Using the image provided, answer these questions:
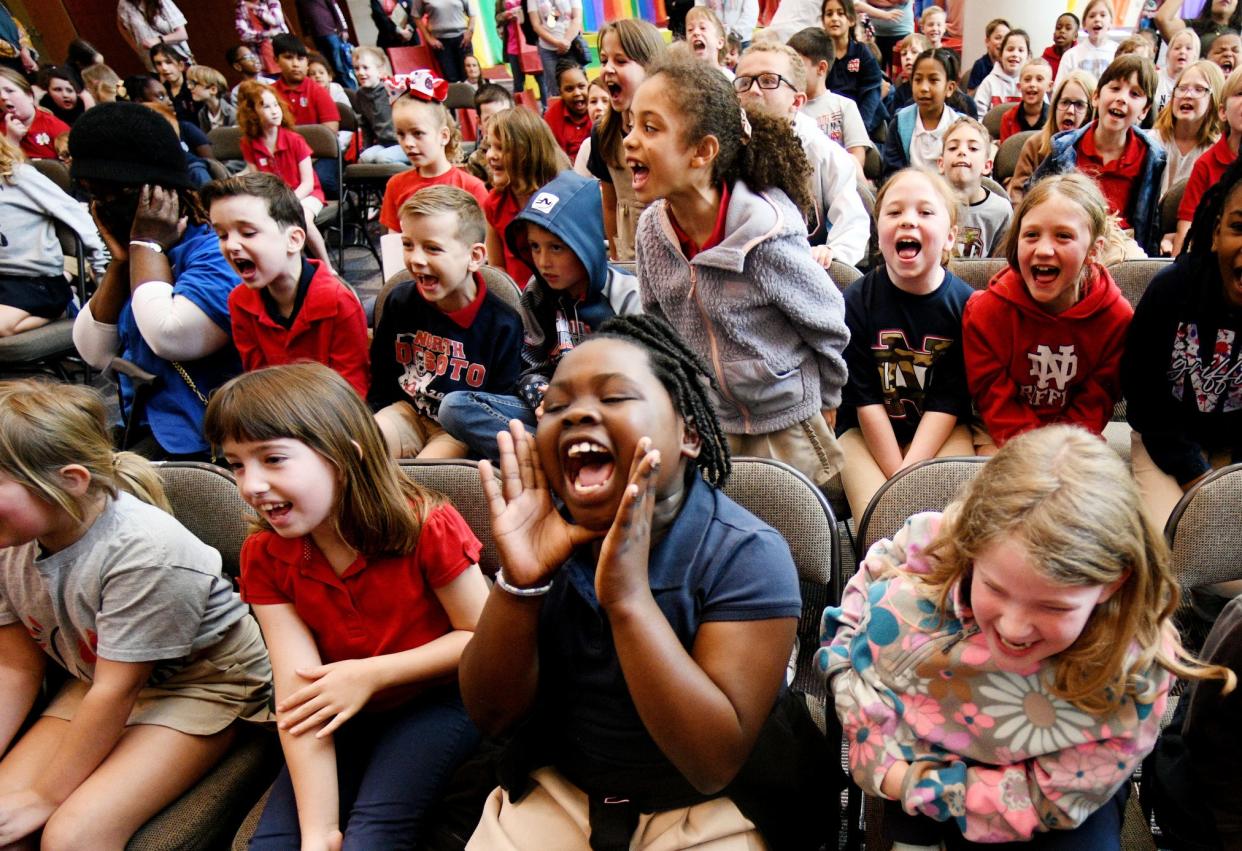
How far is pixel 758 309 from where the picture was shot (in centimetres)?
185

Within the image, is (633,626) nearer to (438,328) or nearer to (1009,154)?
(438,328)

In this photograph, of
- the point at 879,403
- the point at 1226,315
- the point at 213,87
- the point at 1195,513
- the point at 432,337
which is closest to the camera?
the point at 1195,513

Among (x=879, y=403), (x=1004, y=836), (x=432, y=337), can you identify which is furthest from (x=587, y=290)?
(x=1004, y=836)

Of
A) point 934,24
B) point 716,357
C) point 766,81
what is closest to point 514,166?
point 766,81

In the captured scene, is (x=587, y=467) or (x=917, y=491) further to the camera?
(x=917, y=491)

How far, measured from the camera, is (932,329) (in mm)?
2020

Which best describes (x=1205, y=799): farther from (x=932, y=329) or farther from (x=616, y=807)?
(x=932, y=329)

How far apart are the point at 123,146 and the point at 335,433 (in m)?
1.29

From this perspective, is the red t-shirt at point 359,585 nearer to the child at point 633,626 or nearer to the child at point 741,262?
the child at point 633,626

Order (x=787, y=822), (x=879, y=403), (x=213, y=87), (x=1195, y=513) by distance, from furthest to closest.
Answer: (x=213, y=87), (x=879, y=403), (x=1195, y=513), (x=787, y=822)

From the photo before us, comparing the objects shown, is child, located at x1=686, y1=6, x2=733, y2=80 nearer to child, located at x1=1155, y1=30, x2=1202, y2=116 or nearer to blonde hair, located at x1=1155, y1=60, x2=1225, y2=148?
blonde hair, located at x1=1155, y1=60, x2=1225, y2=148

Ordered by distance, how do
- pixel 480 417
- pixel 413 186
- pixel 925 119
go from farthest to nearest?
pixel 925 119
pixel 413 186
pixel 480 417

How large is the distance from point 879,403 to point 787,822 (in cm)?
118

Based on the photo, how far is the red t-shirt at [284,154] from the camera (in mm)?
4488
